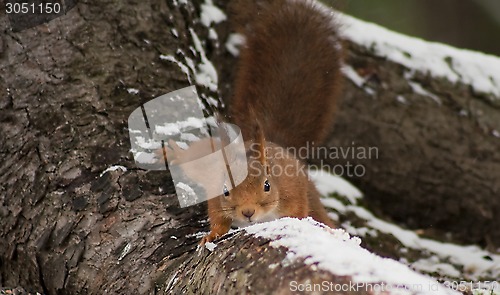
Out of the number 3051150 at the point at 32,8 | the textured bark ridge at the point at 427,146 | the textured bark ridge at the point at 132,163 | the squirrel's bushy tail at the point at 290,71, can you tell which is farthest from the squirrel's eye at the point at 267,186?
the textured bark ridge at the point at 427,146

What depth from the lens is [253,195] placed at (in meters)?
1.93

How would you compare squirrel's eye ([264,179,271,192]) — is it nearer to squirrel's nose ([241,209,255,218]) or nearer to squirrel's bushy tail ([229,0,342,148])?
squirrel's nose ([241,209,255,218])

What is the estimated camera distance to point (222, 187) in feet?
6.57

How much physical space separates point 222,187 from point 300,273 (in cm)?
73

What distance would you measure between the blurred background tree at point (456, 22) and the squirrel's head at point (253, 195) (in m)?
2.98

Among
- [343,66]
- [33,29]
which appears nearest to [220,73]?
[343,66]

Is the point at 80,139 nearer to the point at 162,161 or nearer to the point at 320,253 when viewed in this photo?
the point at 162,161

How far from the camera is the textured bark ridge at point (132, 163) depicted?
1697 mm

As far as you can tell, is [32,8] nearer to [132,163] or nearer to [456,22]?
[132,163]

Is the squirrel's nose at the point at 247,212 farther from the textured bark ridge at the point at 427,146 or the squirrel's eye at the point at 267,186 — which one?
the textured bark ridge at the point at 427,146

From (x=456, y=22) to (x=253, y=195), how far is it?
11.9 feet

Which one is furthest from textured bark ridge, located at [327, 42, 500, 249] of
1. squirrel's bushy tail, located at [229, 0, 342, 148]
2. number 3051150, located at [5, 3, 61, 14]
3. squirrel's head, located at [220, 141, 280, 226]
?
number 3051150, located at [5, 3, 61, 14]

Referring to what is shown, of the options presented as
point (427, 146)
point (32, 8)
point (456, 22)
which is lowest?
point (456, 22)

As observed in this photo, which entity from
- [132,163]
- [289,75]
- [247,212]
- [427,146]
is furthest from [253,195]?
[427,146]
